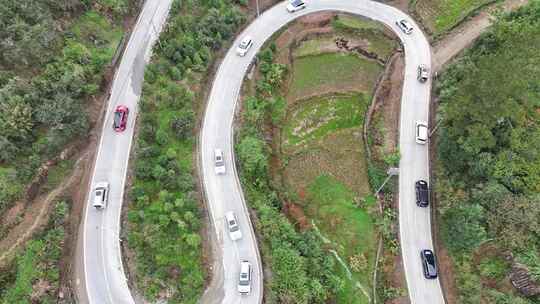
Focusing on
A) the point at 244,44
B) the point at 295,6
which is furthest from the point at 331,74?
the point at 244,44

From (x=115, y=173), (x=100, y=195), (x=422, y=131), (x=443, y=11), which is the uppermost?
(x=443, y=11)

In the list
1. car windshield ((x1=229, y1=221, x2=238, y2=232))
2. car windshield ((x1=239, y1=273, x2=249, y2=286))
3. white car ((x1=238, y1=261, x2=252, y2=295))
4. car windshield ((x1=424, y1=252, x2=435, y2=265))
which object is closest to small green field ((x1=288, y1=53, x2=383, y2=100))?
car windshield ((x1=229, y1=221, x2=238, y2=232))

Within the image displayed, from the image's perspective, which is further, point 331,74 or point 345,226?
point 331,74

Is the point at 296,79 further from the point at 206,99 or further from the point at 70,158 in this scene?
the point at 70,158

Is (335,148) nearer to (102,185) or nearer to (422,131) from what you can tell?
(422,131)

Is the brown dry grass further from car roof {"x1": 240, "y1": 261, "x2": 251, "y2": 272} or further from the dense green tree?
car roof {"x1": 240, "y1": 261, "x2": 251, "y2": 272}

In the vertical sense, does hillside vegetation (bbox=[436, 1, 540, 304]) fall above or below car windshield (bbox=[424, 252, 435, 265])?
above
